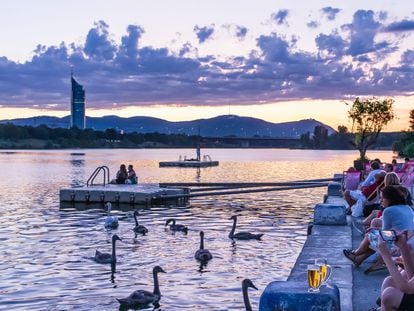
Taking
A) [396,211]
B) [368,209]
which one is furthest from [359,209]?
[396,211]

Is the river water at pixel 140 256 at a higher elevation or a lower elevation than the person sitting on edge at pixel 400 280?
lower

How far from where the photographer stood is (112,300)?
1405 centimetres

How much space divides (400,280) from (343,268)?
15.0ft

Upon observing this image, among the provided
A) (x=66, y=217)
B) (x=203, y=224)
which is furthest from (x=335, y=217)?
(x=66, y=217)

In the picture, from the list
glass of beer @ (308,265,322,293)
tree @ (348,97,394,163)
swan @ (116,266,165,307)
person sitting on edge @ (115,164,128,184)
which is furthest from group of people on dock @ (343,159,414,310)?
tree @ (348,97,394,163)

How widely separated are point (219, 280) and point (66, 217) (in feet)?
50.4

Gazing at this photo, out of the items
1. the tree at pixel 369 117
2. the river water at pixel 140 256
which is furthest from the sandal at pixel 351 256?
the tree at pixel 369 117

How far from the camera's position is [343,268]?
34.2 feet

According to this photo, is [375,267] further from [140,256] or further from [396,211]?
[140,256]

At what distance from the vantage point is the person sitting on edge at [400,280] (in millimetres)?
5752

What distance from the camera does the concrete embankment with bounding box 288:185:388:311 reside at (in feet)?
28.7

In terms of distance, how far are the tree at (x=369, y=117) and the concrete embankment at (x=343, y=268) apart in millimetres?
46757

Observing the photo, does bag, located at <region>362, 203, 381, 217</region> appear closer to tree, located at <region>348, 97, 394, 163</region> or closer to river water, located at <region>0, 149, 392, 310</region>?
river water, located at <region>0, 149, 392, 310</region>

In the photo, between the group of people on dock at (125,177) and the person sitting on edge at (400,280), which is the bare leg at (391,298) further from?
the group of people on dock at (125,177)
